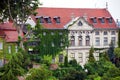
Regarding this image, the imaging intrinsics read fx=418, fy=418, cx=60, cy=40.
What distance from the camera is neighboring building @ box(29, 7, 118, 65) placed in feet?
190

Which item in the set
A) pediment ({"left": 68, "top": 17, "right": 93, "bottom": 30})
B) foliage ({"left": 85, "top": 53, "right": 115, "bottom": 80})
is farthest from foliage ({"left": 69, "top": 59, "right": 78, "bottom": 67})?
pediment ({"left": 68, "top": 17, "right": 93, "bottom": 30})

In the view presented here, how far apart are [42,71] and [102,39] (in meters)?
28.2

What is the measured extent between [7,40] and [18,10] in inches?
150

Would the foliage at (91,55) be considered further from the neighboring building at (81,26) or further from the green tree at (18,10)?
the green tree at (18,10)

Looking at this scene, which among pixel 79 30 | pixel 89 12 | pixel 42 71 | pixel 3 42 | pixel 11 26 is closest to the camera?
pixel 42 71

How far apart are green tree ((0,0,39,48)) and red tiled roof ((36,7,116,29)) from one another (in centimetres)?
763

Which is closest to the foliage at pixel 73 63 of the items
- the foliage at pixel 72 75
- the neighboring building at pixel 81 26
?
the neighboring building at pixel 81 26

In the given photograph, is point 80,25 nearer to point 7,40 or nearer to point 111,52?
point 111,52

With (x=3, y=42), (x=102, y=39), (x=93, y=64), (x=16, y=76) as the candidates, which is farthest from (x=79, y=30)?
(x=16, y=76)

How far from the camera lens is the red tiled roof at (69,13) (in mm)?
58013

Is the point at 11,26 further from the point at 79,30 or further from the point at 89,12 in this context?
the point at 89,12

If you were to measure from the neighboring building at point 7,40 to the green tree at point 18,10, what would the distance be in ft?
4.57

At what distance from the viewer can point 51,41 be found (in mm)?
55625

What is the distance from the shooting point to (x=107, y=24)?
202 feet
